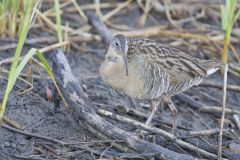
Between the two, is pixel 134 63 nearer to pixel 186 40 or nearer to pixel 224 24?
pixel 224 24

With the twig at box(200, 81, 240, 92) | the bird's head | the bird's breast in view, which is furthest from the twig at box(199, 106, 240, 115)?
the bird's head

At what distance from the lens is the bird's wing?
17.8 ft

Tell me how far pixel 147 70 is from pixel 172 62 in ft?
1.07

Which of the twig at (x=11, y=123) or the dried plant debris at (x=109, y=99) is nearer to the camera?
the dried plant debris at (x=109, y=99)

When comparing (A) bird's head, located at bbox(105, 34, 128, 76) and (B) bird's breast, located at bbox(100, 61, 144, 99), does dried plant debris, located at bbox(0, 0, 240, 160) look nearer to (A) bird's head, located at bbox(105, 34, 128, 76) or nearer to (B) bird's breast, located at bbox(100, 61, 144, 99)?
(B) bird's breast, located at bbox(100, 61, 144, 99)

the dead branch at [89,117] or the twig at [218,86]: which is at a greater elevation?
the twig at [218,86]

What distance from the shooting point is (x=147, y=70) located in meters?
5.31

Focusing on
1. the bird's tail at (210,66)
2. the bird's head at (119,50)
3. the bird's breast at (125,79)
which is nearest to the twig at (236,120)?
the bird's tail at (210,66)

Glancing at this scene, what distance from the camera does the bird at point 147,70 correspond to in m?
5.26

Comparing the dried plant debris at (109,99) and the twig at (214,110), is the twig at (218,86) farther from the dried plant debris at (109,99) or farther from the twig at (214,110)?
the twig at (214,110)

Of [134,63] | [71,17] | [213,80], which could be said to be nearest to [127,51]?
[134,63]

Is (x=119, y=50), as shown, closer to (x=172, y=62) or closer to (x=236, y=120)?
(x=172, y=62)

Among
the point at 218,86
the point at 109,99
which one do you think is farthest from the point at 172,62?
the point at 218,86

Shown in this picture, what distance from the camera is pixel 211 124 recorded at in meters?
5.88
